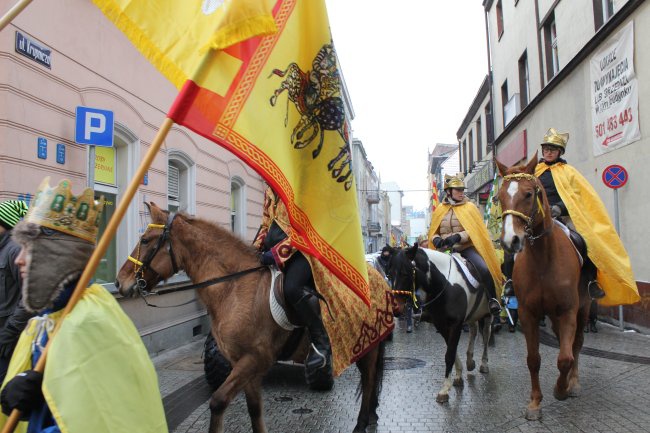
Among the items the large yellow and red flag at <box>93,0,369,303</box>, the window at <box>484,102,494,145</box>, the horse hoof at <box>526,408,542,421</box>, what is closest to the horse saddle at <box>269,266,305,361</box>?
the large yellow and red flag at <box>93,0,369,303</box>

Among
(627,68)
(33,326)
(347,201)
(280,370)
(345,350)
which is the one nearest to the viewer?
(33,326)

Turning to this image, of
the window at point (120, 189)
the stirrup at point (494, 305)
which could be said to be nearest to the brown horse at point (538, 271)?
the stirrup at point (494, 305)

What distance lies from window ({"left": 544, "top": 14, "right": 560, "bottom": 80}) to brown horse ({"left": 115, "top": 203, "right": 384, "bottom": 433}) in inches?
589

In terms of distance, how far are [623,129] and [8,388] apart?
1165cm

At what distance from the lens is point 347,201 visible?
350cm

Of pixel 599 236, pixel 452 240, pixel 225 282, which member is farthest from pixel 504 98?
pixel 225 282

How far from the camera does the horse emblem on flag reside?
3.34 m

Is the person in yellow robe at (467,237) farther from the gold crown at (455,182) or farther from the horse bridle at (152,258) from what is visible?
the horse bridle at (152,258)

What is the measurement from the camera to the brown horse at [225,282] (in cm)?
398

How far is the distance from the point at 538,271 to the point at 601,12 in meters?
9.74

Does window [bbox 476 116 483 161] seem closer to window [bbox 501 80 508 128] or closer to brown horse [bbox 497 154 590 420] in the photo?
window [bbox 501 80 508 128]

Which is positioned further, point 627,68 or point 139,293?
point 627,68

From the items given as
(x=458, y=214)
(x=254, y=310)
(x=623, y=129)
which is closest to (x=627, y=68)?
(x=623, y=129)

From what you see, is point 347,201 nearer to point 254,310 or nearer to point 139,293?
point 254,310
